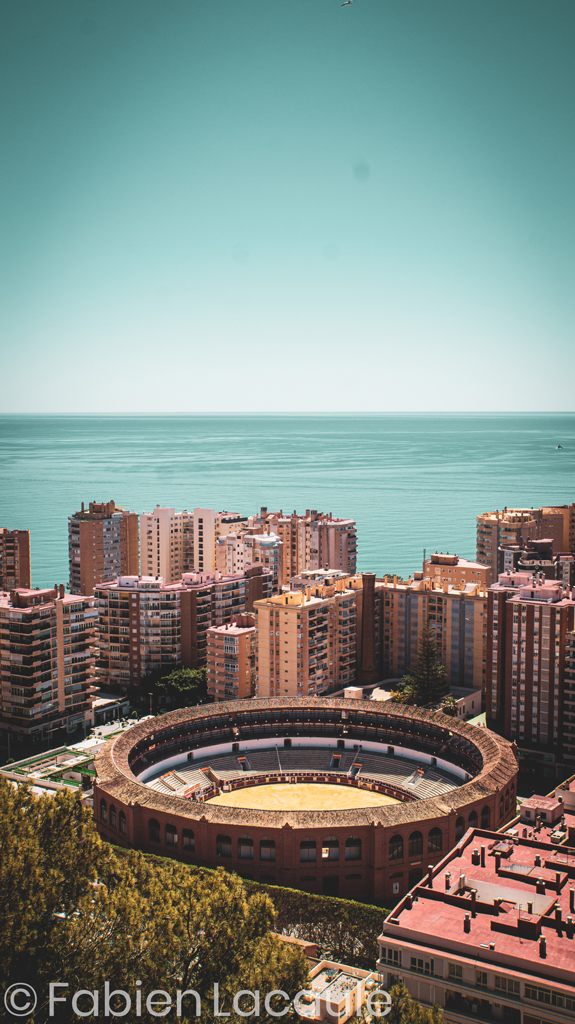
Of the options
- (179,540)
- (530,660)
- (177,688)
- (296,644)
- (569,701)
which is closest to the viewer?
(569,701)

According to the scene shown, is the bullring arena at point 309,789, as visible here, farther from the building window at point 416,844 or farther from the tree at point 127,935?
the tree at point 127,935

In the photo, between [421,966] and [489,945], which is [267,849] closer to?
[421,966]

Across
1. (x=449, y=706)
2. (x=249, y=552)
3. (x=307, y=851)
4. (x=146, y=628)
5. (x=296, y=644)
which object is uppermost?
(x=249, y=552)

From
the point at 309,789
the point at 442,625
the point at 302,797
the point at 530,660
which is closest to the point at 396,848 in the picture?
the point at 302,797

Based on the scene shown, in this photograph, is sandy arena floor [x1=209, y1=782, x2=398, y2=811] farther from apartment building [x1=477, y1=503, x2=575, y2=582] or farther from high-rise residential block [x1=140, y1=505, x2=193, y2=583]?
high-rise residential block [x1=140, y1=505, x2=193, y2=583]

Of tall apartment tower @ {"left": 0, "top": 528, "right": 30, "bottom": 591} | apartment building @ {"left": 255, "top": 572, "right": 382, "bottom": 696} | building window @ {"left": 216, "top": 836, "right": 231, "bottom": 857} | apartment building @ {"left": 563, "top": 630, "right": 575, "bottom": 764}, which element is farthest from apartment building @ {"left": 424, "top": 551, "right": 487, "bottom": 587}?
building window @ {"left": 216, "top": 836, "right": 231, "bottom": 857}

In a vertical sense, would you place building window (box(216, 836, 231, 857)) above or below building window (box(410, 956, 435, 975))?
below
